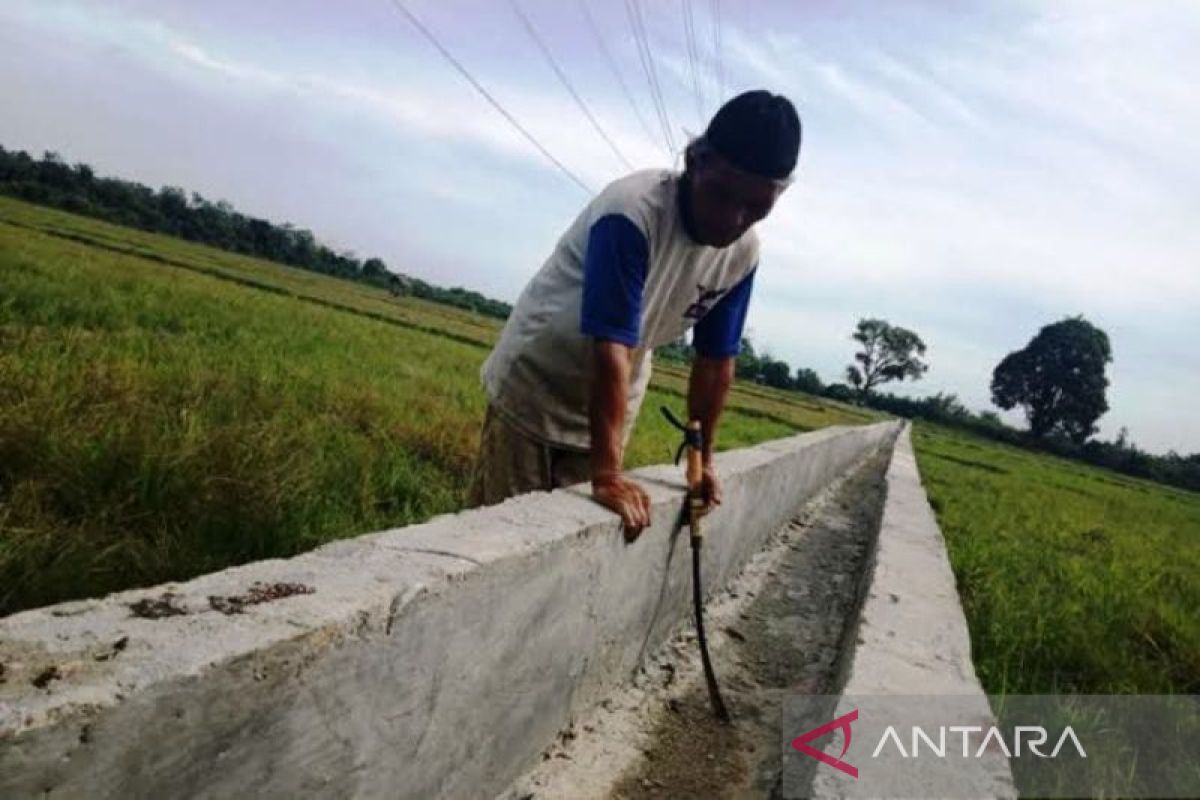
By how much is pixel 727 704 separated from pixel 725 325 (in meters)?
1.23

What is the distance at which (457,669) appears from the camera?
1454 mm

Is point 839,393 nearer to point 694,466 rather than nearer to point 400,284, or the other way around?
point 400,284

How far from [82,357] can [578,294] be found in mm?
2722

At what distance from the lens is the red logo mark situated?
5.06ft

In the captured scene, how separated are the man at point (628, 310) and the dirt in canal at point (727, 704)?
0.56 meters

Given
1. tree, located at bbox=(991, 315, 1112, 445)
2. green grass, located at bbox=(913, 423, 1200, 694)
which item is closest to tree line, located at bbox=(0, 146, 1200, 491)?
tree, located at bbox=(991, 315, 1112, 445)

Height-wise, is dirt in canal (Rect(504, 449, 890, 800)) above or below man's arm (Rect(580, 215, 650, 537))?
below

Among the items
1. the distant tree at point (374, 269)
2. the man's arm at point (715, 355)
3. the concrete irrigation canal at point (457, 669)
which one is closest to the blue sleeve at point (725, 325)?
the man's arm at point (715, 355)

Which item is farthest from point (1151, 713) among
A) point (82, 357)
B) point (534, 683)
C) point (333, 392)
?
point (82, 357)

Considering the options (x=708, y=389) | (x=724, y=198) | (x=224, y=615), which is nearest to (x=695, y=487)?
(x=708, y=389)

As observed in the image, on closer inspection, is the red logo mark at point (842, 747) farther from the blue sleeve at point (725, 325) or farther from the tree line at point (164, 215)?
the tree line at point (164, 215)

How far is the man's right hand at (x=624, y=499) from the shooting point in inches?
82.8

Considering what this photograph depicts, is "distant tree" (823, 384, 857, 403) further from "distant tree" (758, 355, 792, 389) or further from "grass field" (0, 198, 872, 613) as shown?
"grass field" (0, 198, 872, 613)

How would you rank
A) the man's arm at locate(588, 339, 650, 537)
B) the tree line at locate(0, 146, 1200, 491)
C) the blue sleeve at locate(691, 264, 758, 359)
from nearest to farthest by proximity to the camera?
the man's arm at locate(588, 339, 650, 537)
the blue sleeve at locate(691, 264, 758, 359)
the tree line at locate(0, 146, 1200, 491)
